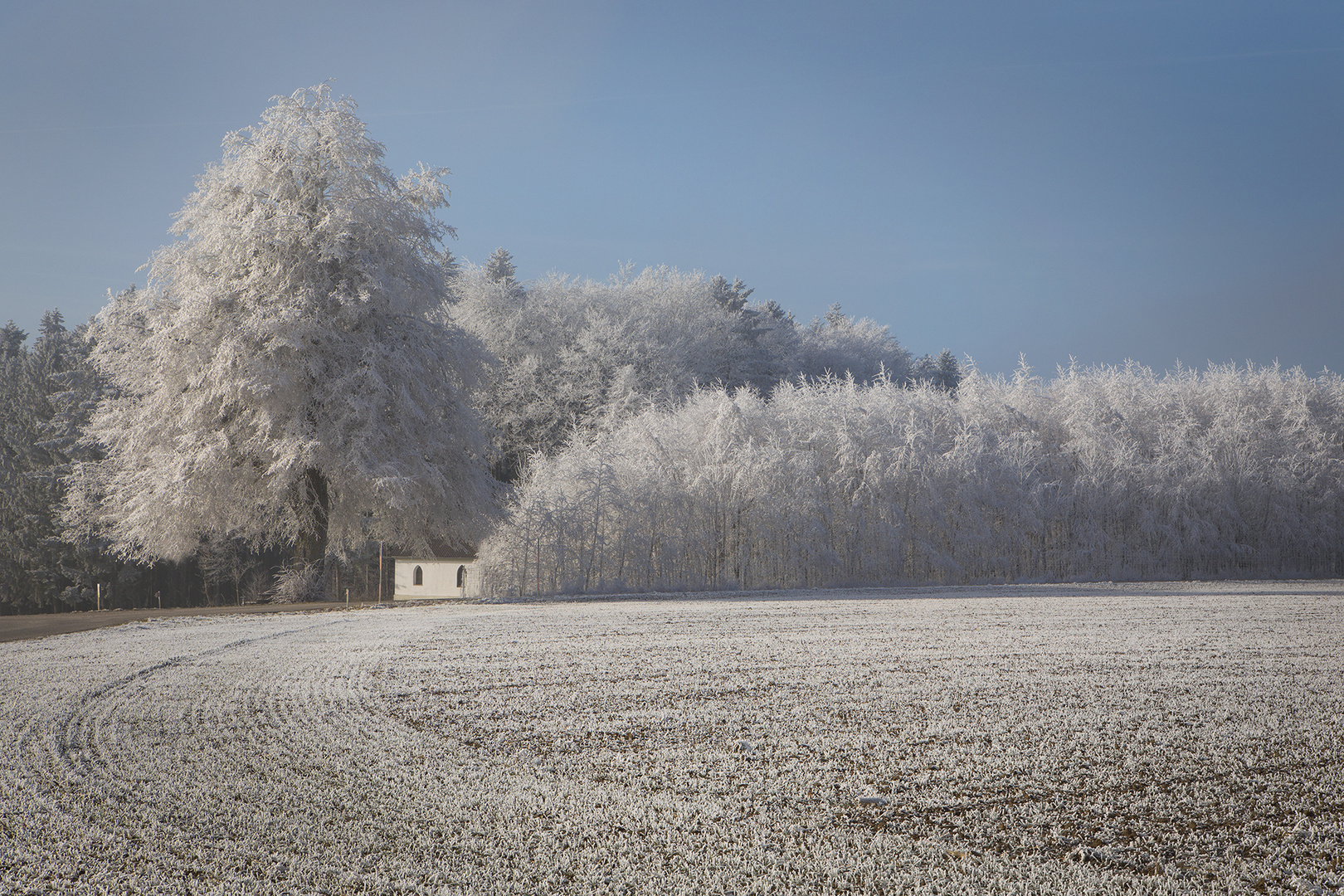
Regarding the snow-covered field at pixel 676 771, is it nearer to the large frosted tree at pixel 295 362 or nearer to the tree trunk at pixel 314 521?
the large frosted tree at pixel 295 362

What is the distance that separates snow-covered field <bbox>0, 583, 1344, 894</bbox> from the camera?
9.11 feet

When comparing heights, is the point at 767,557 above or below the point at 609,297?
below

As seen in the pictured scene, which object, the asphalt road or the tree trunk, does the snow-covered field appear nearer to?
the asphalt road

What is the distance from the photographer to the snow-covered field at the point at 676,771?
2.78 metres

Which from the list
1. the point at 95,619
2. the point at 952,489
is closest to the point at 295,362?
the point at 95,619

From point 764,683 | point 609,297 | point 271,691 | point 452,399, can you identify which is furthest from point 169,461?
point 609,297

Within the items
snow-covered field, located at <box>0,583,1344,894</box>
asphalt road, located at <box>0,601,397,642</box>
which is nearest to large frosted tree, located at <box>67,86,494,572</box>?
asphalt road, located at <box>0,601,397,642</box>

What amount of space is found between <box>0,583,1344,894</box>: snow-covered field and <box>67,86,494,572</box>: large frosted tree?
798 centimetres

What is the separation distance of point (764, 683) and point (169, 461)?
1313cm

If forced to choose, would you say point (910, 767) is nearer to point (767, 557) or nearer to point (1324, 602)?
point (1324, 602)

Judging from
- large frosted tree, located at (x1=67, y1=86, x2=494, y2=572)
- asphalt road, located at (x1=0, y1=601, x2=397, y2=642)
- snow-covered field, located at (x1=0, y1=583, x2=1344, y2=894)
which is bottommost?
asphalt road, located at (x1=0, y1=601, x2=397, y2=642)

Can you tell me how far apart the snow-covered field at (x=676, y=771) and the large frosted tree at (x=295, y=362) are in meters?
7.98

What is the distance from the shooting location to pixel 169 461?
50.1ft

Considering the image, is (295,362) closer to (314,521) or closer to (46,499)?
(314,521)
